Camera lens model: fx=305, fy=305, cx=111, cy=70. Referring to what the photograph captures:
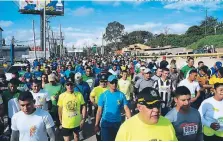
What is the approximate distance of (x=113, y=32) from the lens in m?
116

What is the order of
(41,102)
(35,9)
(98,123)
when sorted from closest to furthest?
(98,123)
(41,102)
(35,9)

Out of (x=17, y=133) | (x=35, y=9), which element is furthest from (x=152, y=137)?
(x=35, y=9)

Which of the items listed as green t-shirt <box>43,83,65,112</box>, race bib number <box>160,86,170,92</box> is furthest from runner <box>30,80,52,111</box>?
race bib number <box>160,86,170,92</box>

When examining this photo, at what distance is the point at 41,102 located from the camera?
259 inches

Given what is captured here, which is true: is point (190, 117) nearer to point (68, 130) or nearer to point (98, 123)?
point (98, 123)

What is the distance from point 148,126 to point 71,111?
3.37m

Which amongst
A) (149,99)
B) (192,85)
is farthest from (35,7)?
(149,99)

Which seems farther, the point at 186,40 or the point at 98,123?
the point at 186,40

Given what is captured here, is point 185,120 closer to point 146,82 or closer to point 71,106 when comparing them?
point 71,106

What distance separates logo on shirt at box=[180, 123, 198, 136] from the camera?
3.84m

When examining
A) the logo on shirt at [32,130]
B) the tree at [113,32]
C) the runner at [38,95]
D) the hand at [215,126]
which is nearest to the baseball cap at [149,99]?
the logo on shirt at [32,130]

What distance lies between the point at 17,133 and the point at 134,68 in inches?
499

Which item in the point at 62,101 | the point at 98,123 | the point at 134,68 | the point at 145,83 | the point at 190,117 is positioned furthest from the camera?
the point at 134,68

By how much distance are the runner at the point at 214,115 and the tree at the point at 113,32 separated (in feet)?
357
